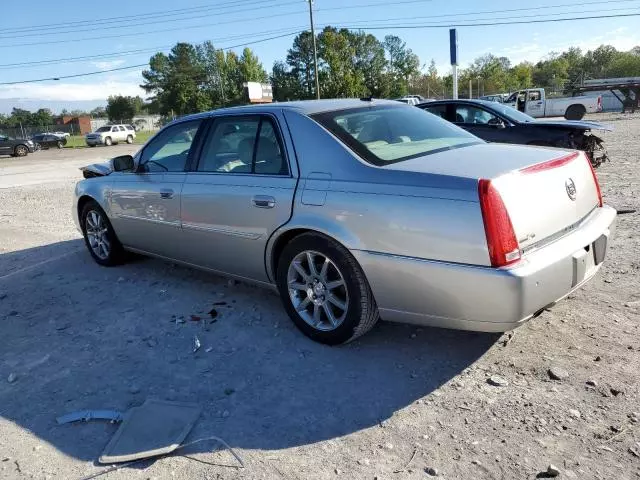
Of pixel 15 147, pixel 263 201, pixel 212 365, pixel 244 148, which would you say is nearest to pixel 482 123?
pixel 244 148

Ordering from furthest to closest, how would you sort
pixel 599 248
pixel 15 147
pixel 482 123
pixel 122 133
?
1. pixel 122 133
2. pixel 15 147
3. pixel 482 123
4. pixel 599 248

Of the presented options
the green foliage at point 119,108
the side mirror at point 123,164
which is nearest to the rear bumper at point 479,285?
the side mirror at point 123,164

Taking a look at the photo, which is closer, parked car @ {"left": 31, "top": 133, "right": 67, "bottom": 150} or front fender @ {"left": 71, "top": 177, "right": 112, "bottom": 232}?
front fender @ {"left": 71, "top": 177, "right": 112, "bottom": 232}

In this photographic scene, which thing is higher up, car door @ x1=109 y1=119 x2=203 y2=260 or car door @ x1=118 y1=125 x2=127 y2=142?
car door @ x1=118 y1=125 x2=127 y2=142

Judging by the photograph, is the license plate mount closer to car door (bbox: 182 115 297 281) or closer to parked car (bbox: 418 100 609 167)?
car door (bbox: 182 115 297 281)

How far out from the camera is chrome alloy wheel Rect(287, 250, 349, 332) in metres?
3.44

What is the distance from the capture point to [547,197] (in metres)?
2.98

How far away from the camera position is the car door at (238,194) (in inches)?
145

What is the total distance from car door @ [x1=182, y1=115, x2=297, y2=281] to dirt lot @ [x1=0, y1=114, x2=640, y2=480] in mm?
513

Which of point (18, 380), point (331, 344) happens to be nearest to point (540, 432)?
point (331, 344)

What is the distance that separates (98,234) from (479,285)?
14.6ft

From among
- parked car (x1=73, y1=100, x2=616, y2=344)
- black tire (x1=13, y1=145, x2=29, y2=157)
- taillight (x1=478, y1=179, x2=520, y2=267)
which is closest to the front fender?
parked car (x1=73, y1=100, x2=616, y2=344)

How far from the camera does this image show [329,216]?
129 inches

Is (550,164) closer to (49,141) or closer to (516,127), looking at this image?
(516,127)
